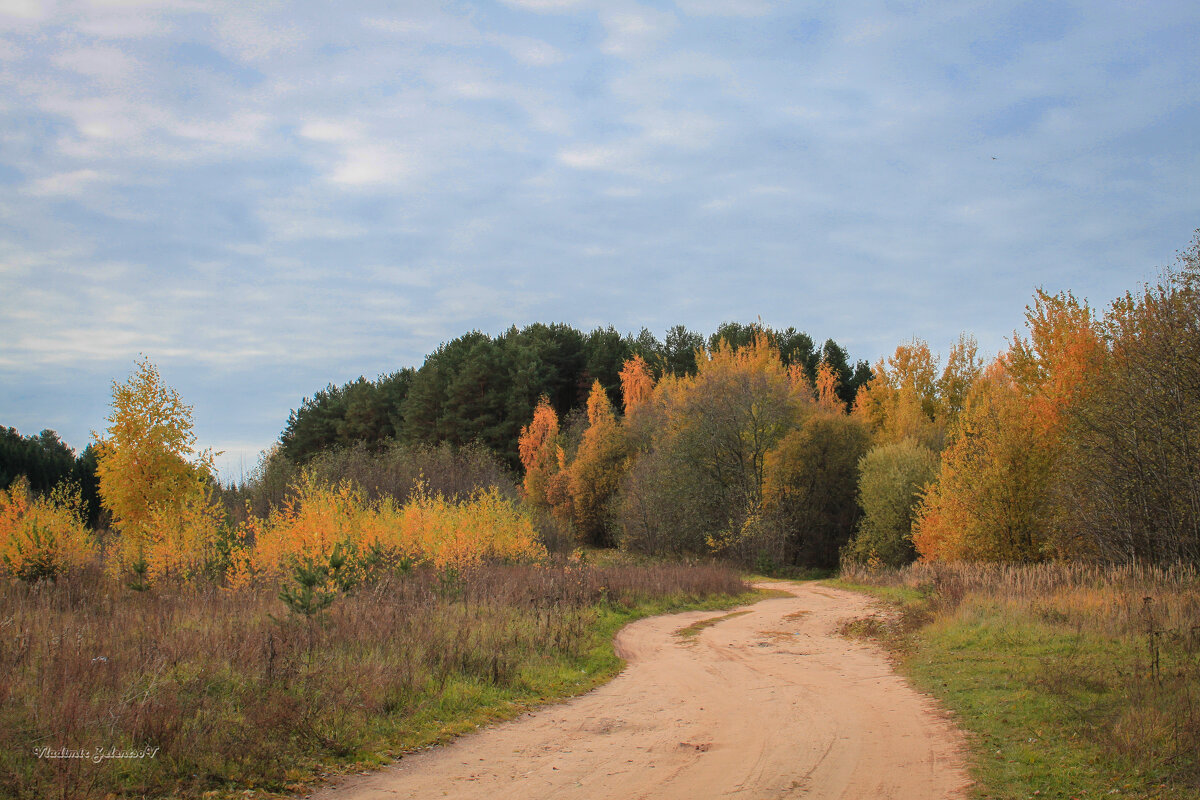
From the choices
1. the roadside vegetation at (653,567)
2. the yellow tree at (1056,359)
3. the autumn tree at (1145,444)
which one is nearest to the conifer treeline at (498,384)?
the roadside vegetation at (653,567)

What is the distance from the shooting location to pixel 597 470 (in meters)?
50.7

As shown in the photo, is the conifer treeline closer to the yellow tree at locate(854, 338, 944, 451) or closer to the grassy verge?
the yellow tree at locate(854, 338, 944, 451)

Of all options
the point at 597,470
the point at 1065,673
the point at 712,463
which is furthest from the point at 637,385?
the point at 1065,673

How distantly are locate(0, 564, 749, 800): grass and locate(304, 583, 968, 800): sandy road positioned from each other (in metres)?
0.74

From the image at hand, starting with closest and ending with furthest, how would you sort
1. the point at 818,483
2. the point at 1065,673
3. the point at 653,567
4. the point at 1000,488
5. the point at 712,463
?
the point at 1065,673
the point at 1000,488
the point at 653,567
the point at 712,463
the point at 818,483

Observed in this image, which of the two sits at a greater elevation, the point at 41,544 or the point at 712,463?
the point at 712,463

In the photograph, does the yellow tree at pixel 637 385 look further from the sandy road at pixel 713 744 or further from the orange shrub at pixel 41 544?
the sandy road at pixel 713 744

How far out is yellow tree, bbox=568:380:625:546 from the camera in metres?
50.4

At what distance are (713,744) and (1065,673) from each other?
5.89 m

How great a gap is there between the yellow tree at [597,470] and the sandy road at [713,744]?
119 ft

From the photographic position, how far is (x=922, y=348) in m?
51.1

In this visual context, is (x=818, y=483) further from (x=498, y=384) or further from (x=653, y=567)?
(x=498, y=384)

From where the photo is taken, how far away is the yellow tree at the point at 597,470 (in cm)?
5041

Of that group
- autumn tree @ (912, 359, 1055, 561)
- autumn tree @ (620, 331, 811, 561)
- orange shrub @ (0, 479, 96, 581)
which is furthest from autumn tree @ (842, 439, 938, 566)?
orange shrub @ (0, 479, 96, 581)
